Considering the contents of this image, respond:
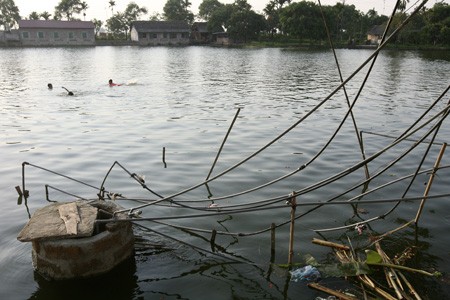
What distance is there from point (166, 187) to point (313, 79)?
2522cm

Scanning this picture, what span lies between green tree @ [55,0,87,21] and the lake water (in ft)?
353

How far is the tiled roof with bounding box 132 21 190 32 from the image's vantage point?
4104 inches

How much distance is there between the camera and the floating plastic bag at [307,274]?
5600mm

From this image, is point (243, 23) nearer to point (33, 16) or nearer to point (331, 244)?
point (33, 16)

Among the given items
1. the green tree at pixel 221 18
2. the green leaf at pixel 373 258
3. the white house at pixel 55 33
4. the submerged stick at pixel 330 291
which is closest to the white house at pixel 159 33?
the green tree at pixel 221 18

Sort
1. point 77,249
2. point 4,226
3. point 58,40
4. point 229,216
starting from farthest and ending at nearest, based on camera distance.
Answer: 1. point 58,40
2. point 229,216
3. point 4,226
4. point 77,249

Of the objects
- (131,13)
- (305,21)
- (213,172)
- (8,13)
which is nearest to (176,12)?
(131,13)

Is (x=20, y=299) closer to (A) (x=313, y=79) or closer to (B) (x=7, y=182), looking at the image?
(B) (x=7, y=182)

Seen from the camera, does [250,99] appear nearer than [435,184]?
No

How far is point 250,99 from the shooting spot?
22.5 m

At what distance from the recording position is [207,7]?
480 feet

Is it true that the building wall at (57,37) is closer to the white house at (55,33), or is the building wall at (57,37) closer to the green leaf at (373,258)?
the white house at (55,33)

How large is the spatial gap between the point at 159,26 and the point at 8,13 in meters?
49.2

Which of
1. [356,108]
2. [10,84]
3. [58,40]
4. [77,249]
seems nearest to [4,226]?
[77,249]
